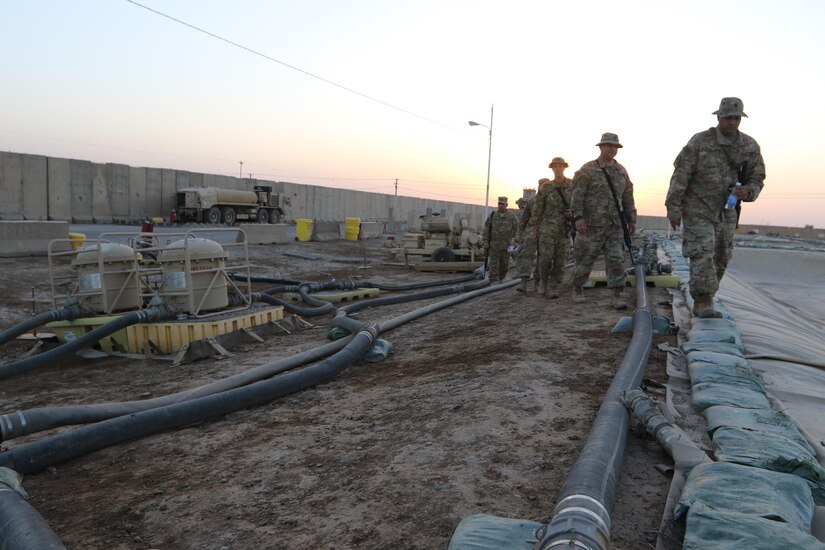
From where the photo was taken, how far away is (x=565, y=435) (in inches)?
122

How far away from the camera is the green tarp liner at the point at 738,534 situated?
174cm

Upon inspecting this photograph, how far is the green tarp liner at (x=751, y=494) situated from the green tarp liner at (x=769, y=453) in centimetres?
14

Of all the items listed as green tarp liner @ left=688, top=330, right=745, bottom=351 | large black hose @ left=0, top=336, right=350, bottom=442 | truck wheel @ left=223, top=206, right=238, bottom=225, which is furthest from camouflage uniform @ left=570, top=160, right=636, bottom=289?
truck wheel @ left=223, top=206, right=238, bottom=225

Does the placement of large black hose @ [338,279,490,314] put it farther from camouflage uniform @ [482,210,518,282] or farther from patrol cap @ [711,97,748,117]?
patrol cap @ [711,97,748,117]

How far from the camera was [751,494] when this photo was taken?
6.72 feet

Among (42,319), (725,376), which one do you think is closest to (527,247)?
(725,376)

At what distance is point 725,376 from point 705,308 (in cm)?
192

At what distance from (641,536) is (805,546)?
1.90 feet

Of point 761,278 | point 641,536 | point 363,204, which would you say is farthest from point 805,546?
point 363,204

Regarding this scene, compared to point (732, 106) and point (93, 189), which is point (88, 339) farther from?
point (93, 189)

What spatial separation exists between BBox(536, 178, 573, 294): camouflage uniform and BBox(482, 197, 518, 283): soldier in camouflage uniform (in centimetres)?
210

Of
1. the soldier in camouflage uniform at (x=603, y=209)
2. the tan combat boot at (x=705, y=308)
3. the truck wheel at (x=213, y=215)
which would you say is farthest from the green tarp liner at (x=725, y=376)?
the truck wheel at (x=213, y=215)

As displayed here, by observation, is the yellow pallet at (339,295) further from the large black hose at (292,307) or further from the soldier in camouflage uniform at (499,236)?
the soldier in camouflage uniform at (499,236)

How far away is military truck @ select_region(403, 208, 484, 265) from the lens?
16.1m
